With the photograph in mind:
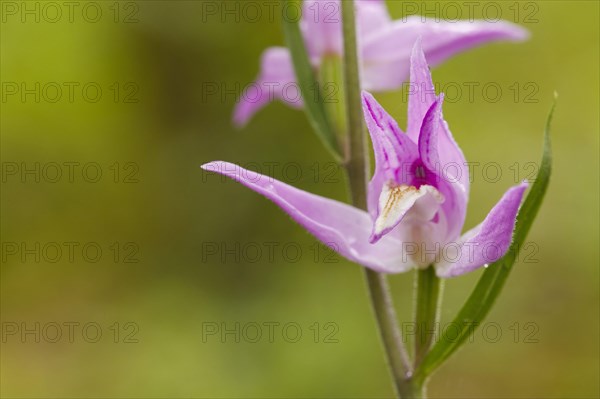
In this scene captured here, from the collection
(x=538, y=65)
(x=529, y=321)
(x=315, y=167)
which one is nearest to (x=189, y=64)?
(x=315, y=167)

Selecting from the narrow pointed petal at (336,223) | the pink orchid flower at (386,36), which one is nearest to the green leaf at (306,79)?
the pink orchid flower at (386,36)

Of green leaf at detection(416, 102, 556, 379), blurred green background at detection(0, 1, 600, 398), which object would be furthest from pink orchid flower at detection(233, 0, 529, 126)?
blurred green background at detection(0, 1, 600, 398)

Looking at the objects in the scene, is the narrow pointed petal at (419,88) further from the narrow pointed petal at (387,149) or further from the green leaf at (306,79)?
the green leaf at (306,79)

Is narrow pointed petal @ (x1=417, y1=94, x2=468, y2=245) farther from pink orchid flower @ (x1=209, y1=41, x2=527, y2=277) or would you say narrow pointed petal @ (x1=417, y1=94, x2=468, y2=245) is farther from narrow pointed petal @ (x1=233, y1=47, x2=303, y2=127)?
narrow pointed petal @ (x1=233, y1=47, x2=303, y2=127)

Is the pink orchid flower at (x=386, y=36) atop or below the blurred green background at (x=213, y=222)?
atop

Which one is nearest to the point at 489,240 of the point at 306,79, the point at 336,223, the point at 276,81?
the point at 336,223

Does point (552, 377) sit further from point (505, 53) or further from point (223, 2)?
point (223, 2)

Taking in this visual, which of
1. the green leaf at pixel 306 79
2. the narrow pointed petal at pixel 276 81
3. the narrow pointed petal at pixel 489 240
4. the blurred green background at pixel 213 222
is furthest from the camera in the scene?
the blurred green background at pixel 213 222
